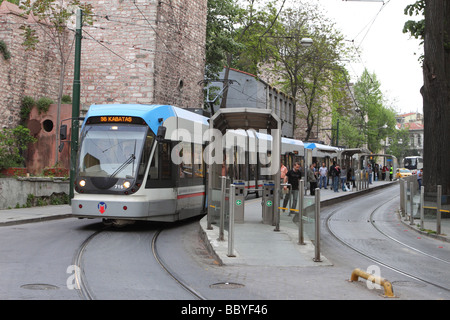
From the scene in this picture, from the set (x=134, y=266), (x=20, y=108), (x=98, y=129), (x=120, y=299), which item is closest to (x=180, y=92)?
(x=20, y=108)

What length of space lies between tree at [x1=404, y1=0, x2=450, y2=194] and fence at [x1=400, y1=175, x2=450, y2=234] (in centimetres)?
99

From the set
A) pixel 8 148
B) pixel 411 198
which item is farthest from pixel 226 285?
pixel 8 148

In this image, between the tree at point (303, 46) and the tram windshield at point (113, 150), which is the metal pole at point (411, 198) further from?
the tree at point (303, 46)

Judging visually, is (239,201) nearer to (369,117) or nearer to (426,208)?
(426,208)

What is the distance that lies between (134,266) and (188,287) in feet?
5.92

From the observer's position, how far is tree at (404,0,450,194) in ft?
60.2

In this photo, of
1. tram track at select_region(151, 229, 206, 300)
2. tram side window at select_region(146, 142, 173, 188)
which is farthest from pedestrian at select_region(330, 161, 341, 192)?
tram track at select_region(151, 229, 206, 300)

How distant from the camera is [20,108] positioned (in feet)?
86.5

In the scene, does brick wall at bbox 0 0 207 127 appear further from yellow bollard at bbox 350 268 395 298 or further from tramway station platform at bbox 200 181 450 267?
yellow bollard at bbox 350 268 395 298

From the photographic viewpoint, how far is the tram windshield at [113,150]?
1290 centimetres

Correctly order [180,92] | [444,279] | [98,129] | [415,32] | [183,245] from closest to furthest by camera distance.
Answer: [444,279] → [183,245] → [98,129] → [415,32] → [180,92]

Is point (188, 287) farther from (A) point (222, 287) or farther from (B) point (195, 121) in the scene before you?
(B) point (195, 121)

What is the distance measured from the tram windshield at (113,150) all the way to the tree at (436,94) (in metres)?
10.3

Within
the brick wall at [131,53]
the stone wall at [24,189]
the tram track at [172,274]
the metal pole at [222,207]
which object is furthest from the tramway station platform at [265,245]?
the brick wall at [131,53]
